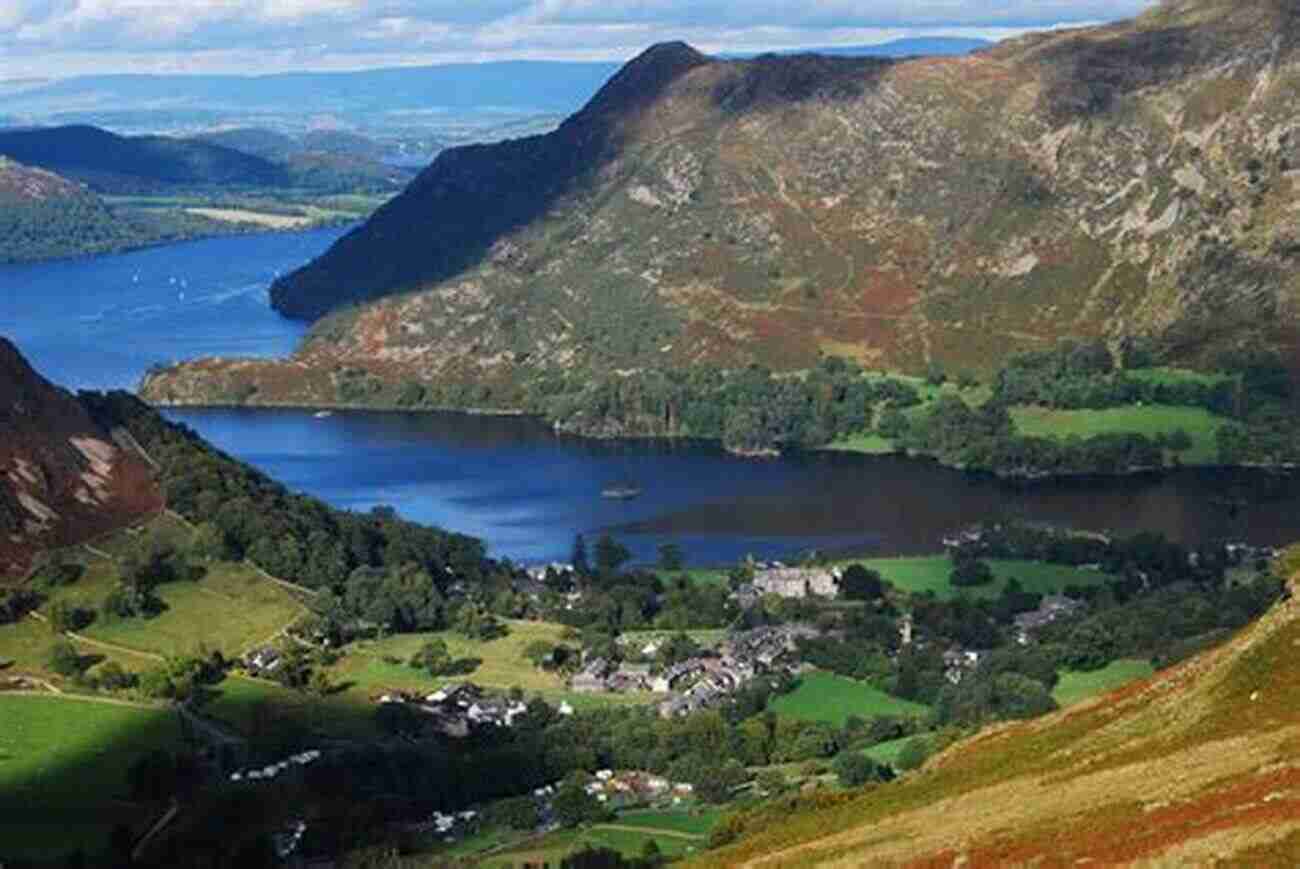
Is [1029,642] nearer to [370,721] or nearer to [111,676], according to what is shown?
[370,721]

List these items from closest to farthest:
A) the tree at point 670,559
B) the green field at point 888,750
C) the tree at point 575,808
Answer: the tree at point 575,808, the green field at point 888,750, the tree at point 670,559

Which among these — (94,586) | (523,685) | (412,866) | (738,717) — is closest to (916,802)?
(412,866)

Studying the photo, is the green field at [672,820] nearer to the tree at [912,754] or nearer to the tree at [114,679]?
the tree at [912,754]

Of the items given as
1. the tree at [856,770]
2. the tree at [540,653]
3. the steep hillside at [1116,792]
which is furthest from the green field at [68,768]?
the steep hillside at [1116,792]

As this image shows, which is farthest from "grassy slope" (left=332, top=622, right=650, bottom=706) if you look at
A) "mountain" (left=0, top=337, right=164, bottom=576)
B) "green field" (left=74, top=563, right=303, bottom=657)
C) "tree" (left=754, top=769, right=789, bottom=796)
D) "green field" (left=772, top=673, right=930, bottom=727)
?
"mountain" (left=0, top=337, right=164, bottom=576)

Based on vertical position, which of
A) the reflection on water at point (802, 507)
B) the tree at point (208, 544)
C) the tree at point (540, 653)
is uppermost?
the tree at point (208, 544)

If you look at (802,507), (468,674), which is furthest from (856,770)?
(802,507)

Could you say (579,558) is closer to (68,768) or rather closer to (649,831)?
(68,768)

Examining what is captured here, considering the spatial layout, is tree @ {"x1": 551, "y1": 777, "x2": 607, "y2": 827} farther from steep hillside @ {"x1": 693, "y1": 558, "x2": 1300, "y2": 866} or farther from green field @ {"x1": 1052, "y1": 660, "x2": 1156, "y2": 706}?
green field @ {"x1": 1052, "y1": 660, "x2": 1156, "y2": 706}
